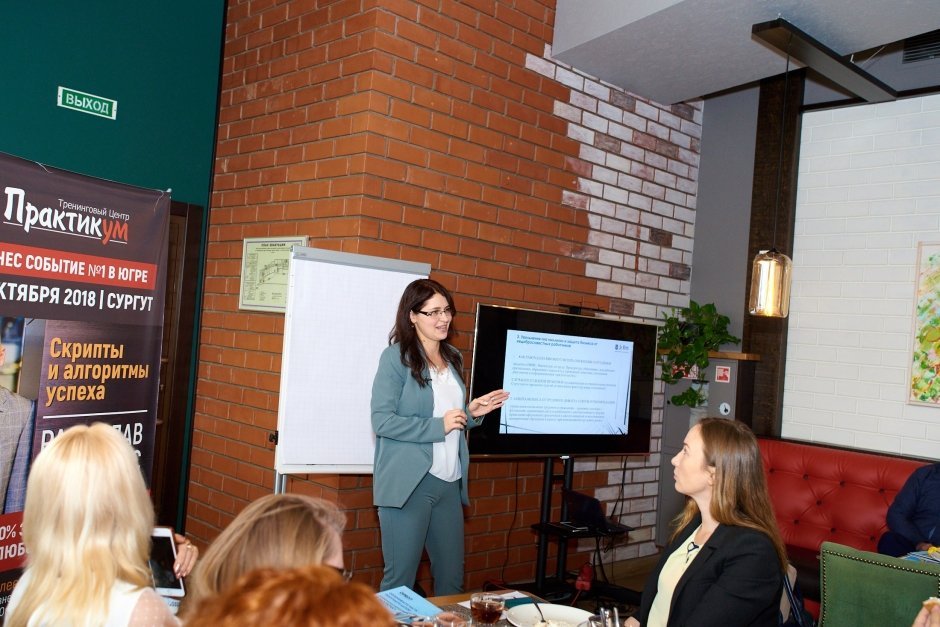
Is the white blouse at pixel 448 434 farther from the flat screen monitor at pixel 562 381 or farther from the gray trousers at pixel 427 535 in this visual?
the flat screen monitor at pixel 562 381

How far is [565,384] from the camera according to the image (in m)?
3.93

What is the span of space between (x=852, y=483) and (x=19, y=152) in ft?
14.0

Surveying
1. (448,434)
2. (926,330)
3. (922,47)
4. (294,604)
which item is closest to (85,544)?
(294,604)

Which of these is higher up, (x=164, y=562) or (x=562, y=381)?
(x=562, y=381)

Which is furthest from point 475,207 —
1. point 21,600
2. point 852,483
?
point 21,600

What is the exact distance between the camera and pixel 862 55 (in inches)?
174

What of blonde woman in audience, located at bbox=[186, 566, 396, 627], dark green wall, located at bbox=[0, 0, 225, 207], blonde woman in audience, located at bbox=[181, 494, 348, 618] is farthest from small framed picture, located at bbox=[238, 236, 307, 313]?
blonde woman in audience, located at bbox=[186, 566, 396, 627]

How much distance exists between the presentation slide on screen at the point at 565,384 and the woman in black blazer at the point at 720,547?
151 cm

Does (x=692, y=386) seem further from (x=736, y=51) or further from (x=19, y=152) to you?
(x=19, y=152)

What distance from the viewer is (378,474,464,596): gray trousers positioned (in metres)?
2.96

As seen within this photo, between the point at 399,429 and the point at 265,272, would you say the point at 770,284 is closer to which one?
the point at 399,429

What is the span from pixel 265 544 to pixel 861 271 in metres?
4.11

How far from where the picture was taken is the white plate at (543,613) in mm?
1863

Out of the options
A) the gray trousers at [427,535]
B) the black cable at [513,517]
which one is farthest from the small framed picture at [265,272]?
the black cable at [513,517]
